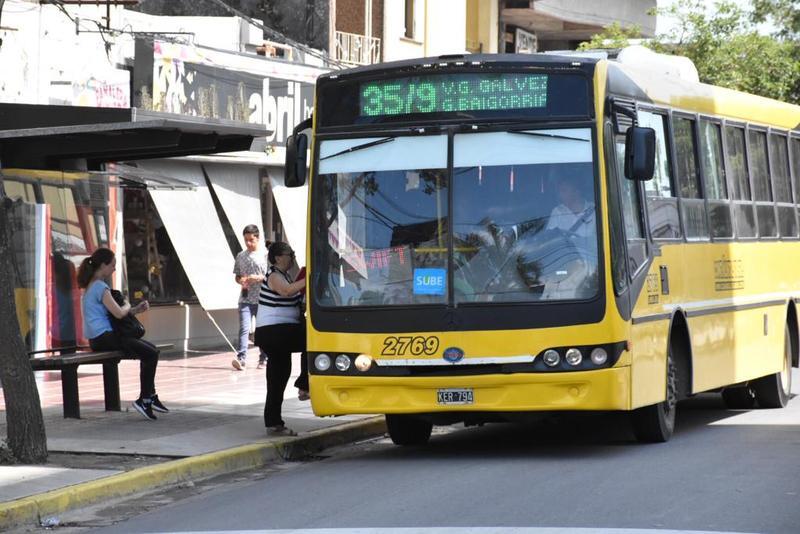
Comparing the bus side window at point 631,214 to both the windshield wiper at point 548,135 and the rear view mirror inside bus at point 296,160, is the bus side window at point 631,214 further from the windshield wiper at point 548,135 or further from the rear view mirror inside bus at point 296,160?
the rear view mirror inside bus at point 296,160

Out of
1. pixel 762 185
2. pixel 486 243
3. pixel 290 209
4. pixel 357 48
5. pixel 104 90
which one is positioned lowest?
pixel 486 243

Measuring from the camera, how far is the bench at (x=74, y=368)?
1453 centimetres

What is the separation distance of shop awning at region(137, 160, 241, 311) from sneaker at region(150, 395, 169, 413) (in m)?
7.62

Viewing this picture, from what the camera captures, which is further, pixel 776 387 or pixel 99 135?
pixel 776 387

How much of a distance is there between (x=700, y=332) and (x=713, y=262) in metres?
0.88

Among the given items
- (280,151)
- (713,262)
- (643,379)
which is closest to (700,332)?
(713,262)

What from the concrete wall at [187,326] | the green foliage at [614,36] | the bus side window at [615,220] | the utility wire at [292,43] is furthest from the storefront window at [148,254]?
the green foliage at [614,36]

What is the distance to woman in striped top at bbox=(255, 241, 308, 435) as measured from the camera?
13.9m

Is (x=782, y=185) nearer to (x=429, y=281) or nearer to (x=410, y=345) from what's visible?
(x=429, y=281)

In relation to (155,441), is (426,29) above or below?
above

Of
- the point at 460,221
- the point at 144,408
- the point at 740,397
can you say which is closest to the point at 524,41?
the point at 740,397

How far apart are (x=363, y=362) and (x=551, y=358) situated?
1462mm

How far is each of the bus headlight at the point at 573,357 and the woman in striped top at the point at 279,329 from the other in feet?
9.36

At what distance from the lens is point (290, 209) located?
26172 millimetres
